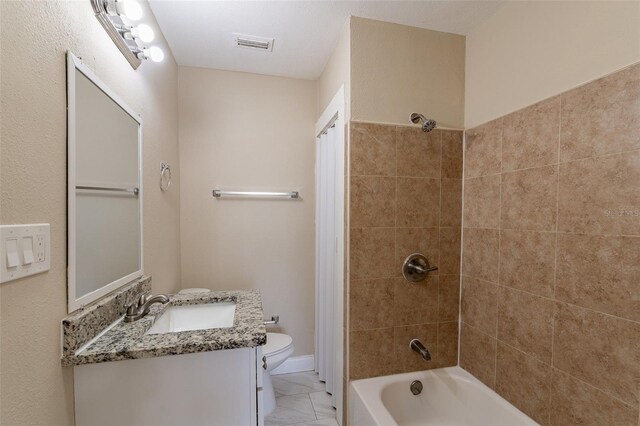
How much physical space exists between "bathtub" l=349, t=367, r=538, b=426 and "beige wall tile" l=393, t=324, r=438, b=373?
0.04m

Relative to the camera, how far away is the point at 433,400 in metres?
1.63

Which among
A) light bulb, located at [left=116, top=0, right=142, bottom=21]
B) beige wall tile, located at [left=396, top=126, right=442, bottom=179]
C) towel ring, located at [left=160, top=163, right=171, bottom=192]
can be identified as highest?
light bulb, located at [left=116, top=0, right=142, bottom=21]

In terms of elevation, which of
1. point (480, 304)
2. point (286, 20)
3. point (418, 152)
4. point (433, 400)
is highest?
point (286, 20)

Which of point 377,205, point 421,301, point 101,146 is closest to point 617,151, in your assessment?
point 377,205

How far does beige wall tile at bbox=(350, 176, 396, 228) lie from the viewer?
155 centimetres

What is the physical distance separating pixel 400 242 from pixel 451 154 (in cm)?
62

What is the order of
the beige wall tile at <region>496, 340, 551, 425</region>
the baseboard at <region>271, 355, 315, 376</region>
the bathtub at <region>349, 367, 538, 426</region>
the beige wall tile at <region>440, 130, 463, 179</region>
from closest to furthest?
the beige wall tile at <region>496, 340, 551, 425</region>, the bathtub at <region>349, 367, 538, 426</region>, the beige wall tile at <region>440, 130, 463, 179</region>, the baseboard at <region>271, 355, 315, 376</region>

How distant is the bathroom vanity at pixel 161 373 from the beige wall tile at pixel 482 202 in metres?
1.30

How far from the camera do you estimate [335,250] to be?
6.11 ft

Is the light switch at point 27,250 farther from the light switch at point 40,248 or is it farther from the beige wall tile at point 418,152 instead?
the beige wall tile at point 418,152

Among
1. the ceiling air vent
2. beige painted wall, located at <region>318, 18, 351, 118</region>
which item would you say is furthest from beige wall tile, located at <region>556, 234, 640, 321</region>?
the ceiling air vent

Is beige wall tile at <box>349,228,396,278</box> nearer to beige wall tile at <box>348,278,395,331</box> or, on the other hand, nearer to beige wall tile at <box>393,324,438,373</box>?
beige wall tile at <box>348,278,395,331</box>

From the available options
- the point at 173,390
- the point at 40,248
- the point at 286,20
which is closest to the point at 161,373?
the point at 173,390

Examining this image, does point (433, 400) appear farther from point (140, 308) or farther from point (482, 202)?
point (140, 308)
